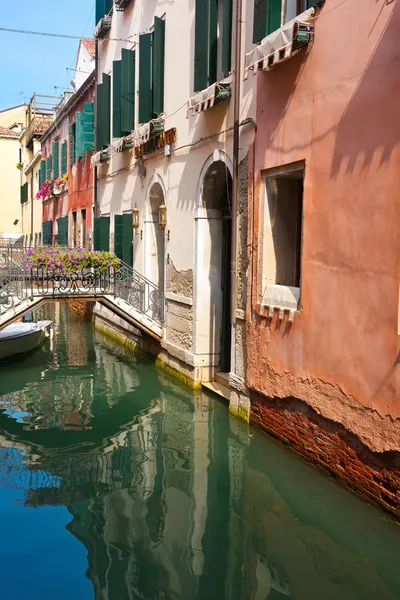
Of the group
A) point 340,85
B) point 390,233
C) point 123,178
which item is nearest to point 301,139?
point 340,85

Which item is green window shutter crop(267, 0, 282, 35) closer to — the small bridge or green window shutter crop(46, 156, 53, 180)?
the small bridge

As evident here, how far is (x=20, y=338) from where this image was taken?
11625 millimetres

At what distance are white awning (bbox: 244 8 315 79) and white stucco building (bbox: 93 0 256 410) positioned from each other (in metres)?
0.86

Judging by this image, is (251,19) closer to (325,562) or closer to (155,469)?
(155,469)

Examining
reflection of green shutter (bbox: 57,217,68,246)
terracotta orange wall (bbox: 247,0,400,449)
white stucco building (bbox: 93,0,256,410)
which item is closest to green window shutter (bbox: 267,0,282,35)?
terracotta orange wall (bbox: 247,0,400,449)

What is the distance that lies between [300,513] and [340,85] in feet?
11.9

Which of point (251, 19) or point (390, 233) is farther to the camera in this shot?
point (251, 19)

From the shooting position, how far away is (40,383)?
994 cm

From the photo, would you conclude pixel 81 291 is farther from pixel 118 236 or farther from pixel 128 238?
pixel 118 236

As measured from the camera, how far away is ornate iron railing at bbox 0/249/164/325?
9805 millimetres

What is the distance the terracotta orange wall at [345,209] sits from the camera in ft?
15.8

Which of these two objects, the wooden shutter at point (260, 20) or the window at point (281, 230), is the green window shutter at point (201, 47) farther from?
the window at point (281, 230)

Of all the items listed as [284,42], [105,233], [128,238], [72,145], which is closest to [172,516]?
[284,42]

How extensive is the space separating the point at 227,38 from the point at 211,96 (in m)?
0.74
